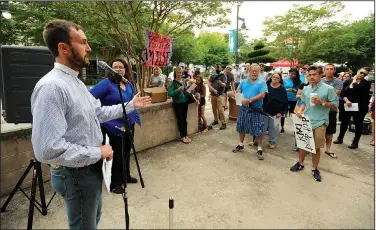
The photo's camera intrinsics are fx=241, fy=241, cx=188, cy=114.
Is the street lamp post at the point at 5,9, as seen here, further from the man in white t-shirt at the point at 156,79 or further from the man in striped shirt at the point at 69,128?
the man in striped shirt at the point at 69,128

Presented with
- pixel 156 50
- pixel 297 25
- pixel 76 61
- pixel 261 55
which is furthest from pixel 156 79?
pixel 261 55

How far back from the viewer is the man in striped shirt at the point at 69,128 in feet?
4.37

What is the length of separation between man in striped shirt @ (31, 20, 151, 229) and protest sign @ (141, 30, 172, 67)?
162 inches

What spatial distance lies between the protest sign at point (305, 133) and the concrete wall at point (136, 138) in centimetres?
277

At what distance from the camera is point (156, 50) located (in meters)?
5.77

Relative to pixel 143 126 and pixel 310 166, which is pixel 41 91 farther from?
pixel 310 166

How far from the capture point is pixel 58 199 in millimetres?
3186

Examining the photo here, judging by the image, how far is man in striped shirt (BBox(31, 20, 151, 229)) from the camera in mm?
1332

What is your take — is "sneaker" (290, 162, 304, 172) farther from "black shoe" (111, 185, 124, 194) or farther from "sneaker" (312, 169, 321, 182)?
"black shoe" (111, 185, 124, 194)

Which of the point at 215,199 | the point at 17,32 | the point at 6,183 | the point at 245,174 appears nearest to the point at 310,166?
the point at 245,174

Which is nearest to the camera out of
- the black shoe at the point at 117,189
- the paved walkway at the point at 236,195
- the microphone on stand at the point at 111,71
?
the microphone on stand at the point at 111,71

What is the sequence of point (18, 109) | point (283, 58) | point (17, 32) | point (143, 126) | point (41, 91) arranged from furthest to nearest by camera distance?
point (283, 58), point (17, 32), point (143, 126), point (18, 109), point (41, 91)

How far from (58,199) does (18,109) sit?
4.15ft

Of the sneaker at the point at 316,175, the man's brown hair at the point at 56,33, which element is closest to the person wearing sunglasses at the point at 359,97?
the sneaker at the point at 316,175
